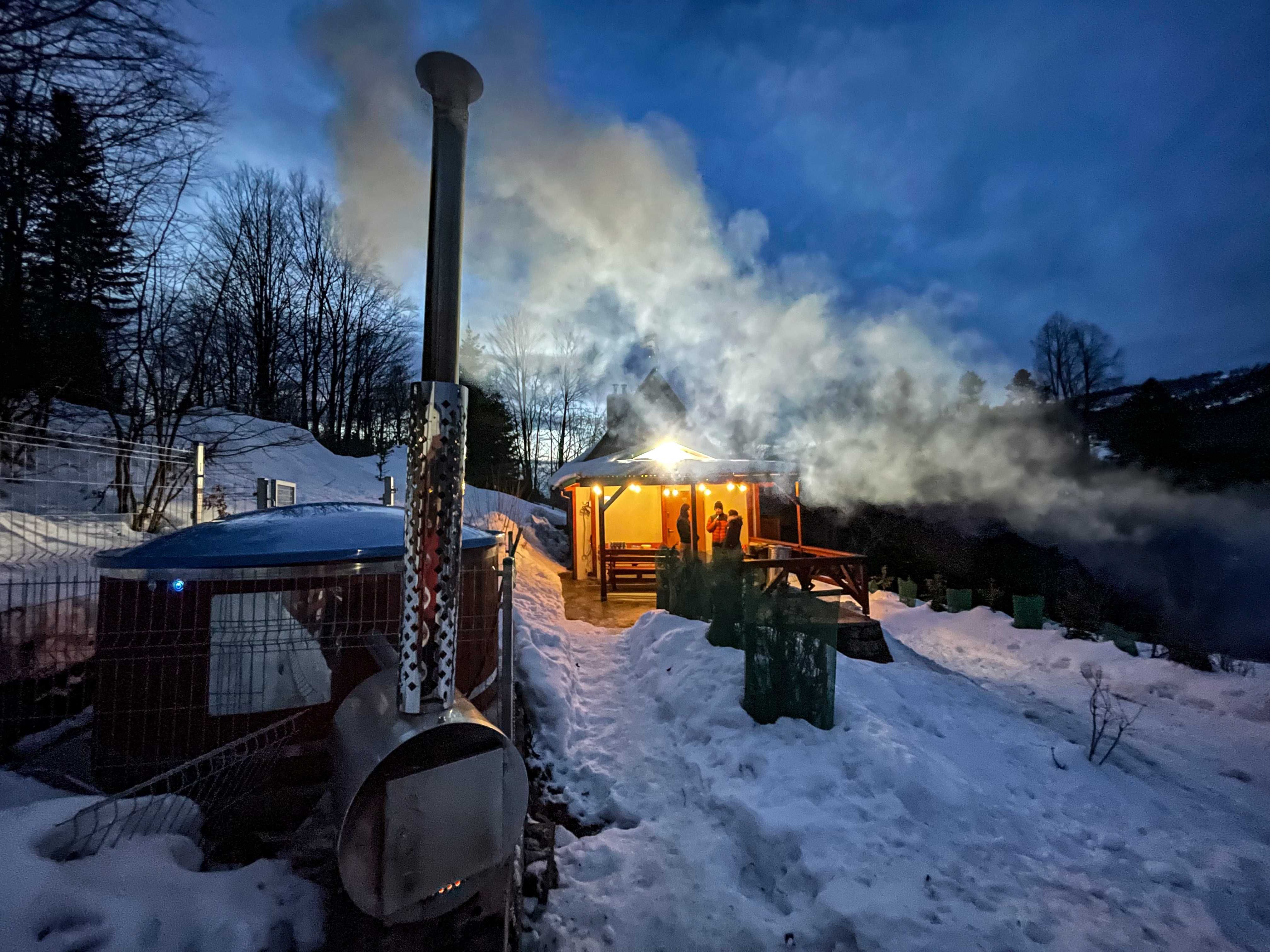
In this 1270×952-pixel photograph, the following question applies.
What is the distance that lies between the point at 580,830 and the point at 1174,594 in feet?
48.6

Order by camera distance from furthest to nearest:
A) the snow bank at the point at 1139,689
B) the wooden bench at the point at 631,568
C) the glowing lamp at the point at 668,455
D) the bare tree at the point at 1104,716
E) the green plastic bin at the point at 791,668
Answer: the glowing lamp at the point at 668,455
the wooden bench at the point at 631,568
the snow bank at the point at 1139,689
the bare tree at the point at 1104,716
the green plastic bin at the point at 791,668

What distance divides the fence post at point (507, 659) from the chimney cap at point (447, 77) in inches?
104

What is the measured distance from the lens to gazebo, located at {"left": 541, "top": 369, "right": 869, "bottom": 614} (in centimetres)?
941

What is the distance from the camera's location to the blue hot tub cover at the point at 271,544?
3.52 metres

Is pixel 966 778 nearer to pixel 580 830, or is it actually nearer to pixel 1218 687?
pixel 580 830

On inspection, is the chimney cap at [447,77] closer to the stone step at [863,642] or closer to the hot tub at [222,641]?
the hot tub at [222,641]

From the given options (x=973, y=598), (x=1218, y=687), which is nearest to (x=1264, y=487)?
(x=973, y=598)

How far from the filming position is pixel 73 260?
8883mm

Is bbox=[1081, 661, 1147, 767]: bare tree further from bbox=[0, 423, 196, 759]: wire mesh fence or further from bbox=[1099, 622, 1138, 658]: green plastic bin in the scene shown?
bbox=[0, 423, 196, 759]: wire mesh fence

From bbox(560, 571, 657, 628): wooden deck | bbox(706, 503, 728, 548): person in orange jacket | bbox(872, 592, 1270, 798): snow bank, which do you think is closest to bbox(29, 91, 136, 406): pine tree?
bbox(560, 571, 657, 628): wooden deck

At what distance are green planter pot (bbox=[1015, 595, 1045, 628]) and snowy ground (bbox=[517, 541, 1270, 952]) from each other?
4322 millimetres

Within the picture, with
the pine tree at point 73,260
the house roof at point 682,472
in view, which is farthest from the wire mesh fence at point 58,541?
the house roof at point 682,472

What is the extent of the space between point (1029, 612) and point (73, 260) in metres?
19.4

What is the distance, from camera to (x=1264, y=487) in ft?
39.1
